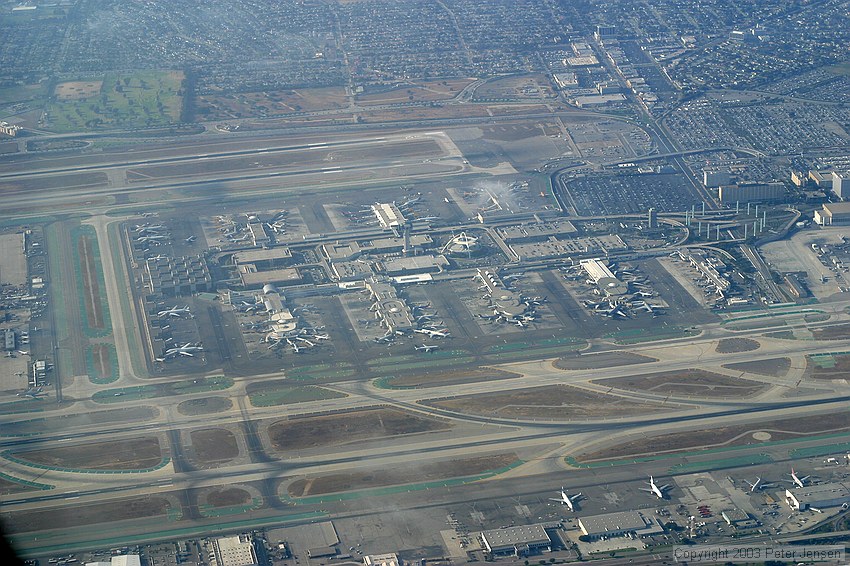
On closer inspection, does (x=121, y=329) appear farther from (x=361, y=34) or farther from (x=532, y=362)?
(x=361, y=34)

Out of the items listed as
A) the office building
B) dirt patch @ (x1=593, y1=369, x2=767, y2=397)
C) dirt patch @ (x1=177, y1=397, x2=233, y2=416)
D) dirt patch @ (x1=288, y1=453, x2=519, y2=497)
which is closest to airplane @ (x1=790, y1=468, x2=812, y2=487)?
dirt patch @ (x1=593, y1=369, x2=767, y2=397)

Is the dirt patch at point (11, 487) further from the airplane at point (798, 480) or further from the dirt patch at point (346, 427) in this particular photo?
the airplane at point (798, 480)

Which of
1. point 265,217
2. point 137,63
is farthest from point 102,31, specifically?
point 265,217

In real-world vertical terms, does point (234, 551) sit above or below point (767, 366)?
below

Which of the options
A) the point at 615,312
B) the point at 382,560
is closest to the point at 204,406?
the point at 382,560

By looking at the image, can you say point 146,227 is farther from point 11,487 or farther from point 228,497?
point 228,497

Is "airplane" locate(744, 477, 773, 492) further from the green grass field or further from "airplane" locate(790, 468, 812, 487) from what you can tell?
the green grass field

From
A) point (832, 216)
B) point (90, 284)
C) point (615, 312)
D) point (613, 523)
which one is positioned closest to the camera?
point (613, 523)
